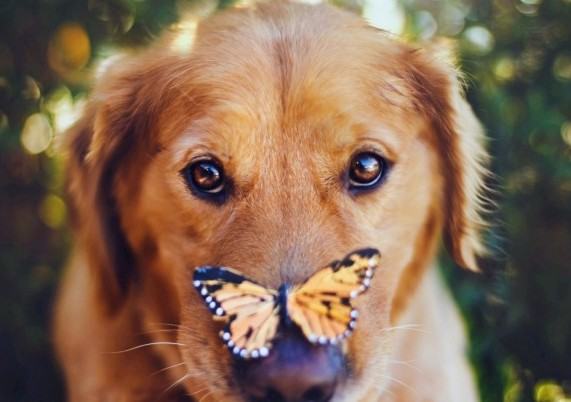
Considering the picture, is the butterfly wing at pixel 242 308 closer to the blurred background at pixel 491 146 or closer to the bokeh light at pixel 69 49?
the blurred background at pixel 491 146

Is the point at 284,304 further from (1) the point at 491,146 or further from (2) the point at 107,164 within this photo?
(1) the point at 491,146

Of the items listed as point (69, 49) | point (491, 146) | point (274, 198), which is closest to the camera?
point (274, 198)


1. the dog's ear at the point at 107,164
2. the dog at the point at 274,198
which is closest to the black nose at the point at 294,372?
the dog at the point at 274,198

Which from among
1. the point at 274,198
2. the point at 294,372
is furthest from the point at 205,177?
the point at 294,372

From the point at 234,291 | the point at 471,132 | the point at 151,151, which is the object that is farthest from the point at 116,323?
the point at 471,132

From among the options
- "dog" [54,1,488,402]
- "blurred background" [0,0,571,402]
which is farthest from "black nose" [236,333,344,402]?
"blurred background" [0,0,571,402]

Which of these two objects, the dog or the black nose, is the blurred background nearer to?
the dog

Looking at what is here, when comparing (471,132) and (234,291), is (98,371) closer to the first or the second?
(234,291)
